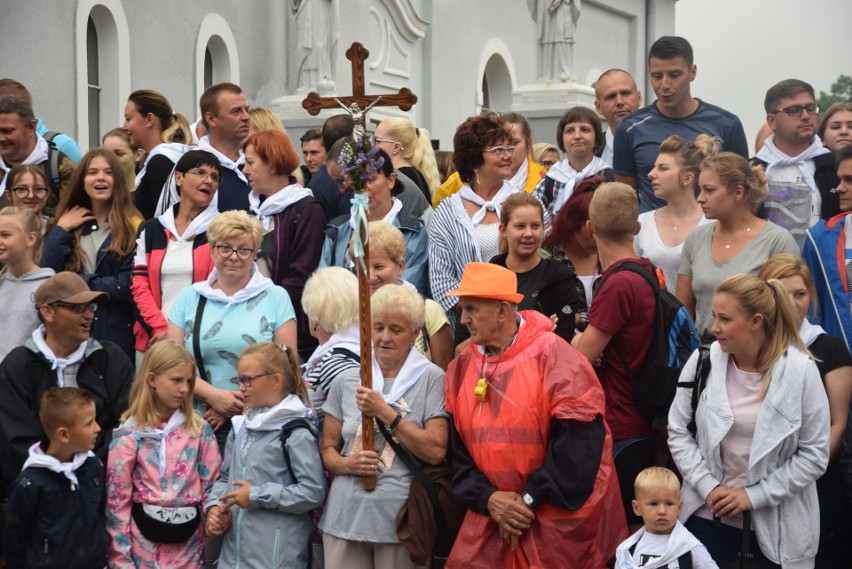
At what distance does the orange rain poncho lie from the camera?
528 centimetres

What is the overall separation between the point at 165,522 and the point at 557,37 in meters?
18.4

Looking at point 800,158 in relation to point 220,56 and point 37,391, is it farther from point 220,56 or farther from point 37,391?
point 220,56

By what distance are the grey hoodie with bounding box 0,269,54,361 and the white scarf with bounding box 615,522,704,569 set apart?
3.36 metres

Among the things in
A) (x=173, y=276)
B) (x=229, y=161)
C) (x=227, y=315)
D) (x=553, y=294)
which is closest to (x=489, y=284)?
(x=553, y=294)

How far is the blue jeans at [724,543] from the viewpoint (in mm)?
5438

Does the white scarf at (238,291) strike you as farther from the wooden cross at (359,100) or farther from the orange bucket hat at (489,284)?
the orange bucket hat at (489,284)

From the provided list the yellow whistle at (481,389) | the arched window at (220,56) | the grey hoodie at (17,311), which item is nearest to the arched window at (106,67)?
the arched window at (220,56)

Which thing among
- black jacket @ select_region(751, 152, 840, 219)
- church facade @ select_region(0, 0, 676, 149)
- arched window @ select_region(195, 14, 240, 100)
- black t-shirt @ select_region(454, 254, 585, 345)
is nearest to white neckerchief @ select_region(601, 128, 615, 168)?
black jacket @ select_region(751, 152, 840, 219)

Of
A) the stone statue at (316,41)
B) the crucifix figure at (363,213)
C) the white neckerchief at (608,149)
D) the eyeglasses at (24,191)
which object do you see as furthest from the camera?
the stone statue at (316,41)

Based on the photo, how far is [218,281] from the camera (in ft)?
21.4

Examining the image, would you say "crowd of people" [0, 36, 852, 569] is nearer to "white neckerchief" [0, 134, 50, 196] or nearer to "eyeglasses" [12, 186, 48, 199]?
"eyeglasses" [12, 186, 48, 199]

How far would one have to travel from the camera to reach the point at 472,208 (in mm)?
6984

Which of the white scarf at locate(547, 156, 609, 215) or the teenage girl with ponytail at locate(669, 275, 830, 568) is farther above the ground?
the white scarf at locate(547, 156, 609, 215)

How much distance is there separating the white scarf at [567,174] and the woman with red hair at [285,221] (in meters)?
1.42
